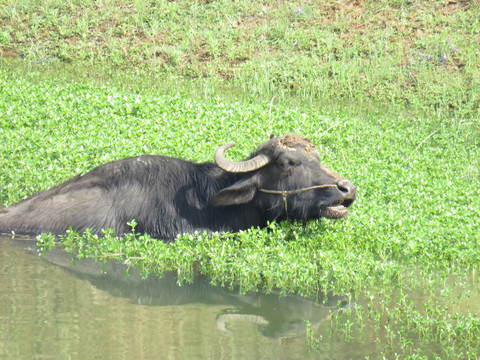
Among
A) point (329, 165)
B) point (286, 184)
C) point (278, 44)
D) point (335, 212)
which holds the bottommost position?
point (329, 165)

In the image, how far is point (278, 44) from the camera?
14.1 metres

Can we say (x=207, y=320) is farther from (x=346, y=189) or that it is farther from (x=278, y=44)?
(x=278, y=44)

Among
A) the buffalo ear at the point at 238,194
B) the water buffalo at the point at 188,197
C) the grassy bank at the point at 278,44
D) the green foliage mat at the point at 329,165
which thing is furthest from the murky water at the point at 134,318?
the grassy bank at the point at 278,44

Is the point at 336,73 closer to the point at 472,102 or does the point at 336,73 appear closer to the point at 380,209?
the point at 472,102

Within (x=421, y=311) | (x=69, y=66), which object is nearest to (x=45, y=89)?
(x=69, y=66)

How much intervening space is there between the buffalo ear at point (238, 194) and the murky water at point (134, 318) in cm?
109

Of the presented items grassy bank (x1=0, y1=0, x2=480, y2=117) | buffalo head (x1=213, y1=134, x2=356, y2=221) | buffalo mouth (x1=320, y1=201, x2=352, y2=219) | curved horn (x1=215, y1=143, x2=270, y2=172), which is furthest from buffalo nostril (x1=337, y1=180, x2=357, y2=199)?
grassy bank (x1=0, y1=0, x2=480, y2=117)

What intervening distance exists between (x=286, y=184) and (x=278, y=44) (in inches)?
307

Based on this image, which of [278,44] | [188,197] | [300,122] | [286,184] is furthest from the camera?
[278,44]

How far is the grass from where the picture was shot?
5664 millimetres

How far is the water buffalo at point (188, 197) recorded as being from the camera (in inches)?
263

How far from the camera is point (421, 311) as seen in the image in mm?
5238

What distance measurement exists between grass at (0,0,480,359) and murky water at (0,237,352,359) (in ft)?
0.79

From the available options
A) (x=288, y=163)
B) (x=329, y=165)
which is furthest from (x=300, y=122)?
(x=288, y=163)
